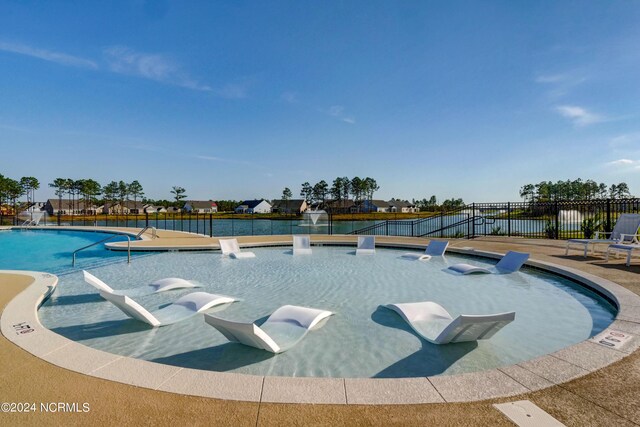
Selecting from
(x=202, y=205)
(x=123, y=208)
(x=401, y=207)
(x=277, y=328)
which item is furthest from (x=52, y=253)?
(x=401, y=207)

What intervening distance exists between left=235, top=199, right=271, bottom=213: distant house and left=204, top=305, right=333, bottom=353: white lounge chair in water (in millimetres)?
95510

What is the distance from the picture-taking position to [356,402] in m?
2.66

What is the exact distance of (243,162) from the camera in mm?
37812

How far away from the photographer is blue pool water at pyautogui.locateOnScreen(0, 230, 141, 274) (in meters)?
11.7

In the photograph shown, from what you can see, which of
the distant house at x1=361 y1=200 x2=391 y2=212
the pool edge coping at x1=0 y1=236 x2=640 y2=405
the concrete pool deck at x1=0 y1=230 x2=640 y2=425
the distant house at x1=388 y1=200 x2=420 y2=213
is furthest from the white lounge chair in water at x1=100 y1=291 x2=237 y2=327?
the distant house at x1=388 y1=200 x2=420 y2=213

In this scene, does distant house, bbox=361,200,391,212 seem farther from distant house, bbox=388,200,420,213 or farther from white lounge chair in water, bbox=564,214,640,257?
white lounge chair in water, bbox=564,214,640,257

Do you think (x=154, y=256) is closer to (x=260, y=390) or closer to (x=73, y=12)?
(x=73, y=12)

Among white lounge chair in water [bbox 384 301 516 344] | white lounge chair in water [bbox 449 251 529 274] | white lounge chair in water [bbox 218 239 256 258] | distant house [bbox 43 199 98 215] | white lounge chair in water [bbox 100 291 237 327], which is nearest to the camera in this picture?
white lounge chair in water [bbox 384 301 516 344]

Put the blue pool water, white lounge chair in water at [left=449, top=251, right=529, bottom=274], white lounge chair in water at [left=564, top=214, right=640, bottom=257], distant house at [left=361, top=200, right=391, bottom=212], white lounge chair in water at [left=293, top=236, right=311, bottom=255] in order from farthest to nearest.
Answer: distant house at [left=361, top=200, right=391, bottom=212], white lounge chair in water at [left=293, top=236, right=311, bottom=255], the blue pool water, white lounge chair in water at [left=564, top=214, right=640, bottom=257], white lounge chair in water at [left=449, top=251, right=529, bottom=274]

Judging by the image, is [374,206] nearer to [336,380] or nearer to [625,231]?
[625,231]

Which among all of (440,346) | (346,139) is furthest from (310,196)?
(440,346)

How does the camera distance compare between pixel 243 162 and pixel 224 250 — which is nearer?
pixel 224 250

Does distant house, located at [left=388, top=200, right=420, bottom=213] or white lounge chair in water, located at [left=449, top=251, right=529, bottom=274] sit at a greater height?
distant house, located at [left=388, top=200, right=420, bottom=213]

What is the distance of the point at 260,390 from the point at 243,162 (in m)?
36.9
